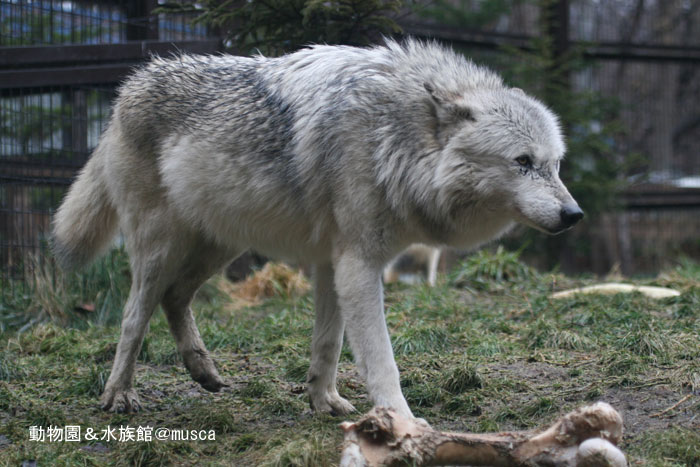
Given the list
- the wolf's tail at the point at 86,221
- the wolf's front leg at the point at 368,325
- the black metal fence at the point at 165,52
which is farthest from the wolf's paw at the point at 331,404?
the black metal fence at the point at 165,52

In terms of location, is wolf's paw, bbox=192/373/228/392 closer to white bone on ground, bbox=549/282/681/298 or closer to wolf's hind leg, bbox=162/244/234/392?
wolf's hind leg, bbox=162/244/234/392

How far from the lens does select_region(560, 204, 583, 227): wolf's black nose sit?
295 cm

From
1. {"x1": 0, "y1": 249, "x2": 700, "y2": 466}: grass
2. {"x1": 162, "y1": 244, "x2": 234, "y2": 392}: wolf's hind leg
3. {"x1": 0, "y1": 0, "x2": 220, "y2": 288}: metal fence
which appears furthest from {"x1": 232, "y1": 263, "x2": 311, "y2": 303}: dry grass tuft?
{"x1": 162, "y1": 244, "x2": 234, "y2": 392}: wolf's hind leg

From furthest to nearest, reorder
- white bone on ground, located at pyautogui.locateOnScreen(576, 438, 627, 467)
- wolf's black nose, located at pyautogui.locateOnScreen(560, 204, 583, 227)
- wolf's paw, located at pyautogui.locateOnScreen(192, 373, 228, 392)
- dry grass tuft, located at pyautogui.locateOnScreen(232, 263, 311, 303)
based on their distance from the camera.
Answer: dry grass tuft, located at pyautogui.locateOnScreen(232, 263, 311, 303) < wolf's paw, located at pyautogui.locateOnScreen(192, 373, 228, 392) < wolf's black nose, located at pyautogui.locateOnScreen(560, 204, 583, 227) < white bone on ground, located at pyautogui.locateOnScreen(576, 438, 627, 467)

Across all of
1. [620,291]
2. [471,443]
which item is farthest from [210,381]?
[620,291]

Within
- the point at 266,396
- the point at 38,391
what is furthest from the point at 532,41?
the point at 38,391

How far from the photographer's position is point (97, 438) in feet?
10.6

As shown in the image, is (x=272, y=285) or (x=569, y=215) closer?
(x=569, y=215)

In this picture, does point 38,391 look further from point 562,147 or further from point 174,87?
point 562,147

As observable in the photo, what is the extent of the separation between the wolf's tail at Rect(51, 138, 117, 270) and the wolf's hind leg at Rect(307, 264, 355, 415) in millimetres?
1463

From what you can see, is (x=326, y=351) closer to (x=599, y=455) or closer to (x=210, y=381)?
(x=210, y=381)

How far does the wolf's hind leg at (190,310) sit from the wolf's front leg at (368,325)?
47.5 inches

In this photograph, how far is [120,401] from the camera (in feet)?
12.3

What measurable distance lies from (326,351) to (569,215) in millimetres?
1426
